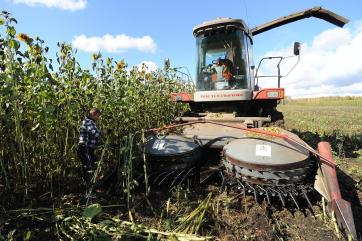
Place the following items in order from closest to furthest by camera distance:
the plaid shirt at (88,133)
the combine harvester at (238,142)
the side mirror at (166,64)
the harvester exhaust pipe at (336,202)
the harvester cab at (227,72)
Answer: the harvester exhaust pipe at (336,202) < the combine harvester at (238,142) < the plaid shirt at (88,133) < the harvester cab at (227,72) < the side mirror at (166,64)

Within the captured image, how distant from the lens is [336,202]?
2.82 m

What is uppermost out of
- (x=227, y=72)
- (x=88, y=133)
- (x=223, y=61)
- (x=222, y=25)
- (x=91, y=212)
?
(x=222, y=25)

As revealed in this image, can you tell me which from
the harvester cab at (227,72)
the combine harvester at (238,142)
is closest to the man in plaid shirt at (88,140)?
the combine harvester at (238,142)

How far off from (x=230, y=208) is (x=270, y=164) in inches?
21.5

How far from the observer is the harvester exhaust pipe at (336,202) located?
2.66 metres

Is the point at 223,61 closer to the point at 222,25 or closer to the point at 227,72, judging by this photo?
the point at 227,72

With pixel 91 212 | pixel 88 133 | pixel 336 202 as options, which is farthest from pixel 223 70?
pixel 91 212

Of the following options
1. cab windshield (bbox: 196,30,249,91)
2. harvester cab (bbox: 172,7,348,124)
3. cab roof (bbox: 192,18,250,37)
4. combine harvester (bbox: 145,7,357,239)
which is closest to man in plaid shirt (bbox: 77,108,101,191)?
combine harvester (bbox: 145,7,357,239)

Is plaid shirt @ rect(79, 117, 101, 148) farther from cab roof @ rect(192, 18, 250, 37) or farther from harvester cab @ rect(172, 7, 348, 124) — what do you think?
cab roof @ rect(192, 18, 250, 37)

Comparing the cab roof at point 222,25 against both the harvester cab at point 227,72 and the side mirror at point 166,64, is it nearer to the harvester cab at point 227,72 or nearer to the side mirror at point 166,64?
the harvester cab at point 227,72

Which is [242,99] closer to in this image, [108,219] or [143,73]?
[143,73]

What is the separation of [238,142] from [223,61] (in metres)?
2.29

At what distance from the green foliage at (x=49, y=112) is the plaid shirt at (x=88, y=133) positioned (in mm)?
172

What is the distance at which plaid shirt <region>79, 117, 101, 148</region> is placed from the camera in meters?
3.60
